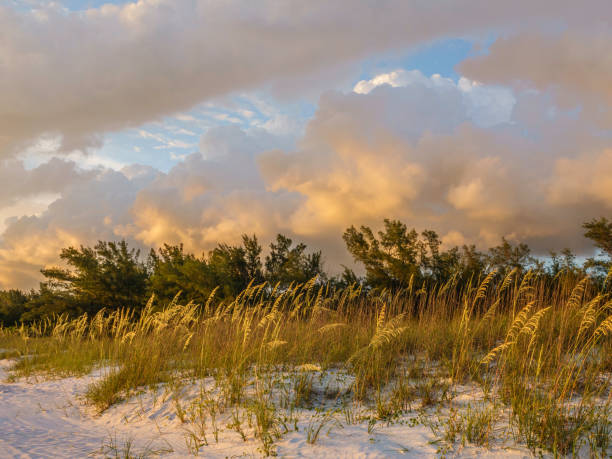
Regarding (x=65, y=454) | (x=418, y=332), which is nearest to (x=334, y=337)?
(x=418, y=332)

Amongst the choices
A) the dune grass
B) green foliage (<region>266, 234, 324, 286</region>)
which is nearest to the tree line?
green foliage (<region>266, 234, 324, 286</region>)

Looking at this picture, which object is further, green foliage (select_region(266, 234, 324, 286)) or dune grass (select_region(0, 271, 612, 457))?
green foliage (select_region(266, 234, 324, 286))

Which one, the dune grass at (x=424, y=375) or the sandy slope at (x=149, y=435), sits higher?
the dune grass at (x=424, y=375)

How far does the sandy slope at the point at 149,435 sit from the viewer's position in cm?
446

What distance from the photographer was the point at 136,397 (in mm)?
6770

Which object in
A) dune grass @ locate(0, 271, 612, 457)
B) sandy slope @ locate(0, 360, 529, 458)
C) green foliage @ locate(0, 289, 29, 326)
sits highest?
dune grass @ locate(0, 271, 612, 457)

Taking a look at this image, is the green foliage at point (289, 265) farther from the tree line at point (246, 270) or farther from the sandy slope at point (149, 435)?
the sandy slope at point (149, 435)

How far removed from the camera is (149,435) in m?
5.54

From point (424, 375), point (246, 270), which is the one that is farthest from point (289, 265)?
point (424, 375)

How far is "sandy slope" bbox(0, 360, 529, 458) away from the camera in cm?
Answer: 446

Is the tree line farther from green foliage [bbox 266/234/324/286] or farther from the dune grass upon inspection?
the dune grass

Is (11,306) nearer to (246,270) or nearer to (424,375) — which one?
(246,270)

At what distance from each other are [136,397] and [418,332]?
4624 millimetres

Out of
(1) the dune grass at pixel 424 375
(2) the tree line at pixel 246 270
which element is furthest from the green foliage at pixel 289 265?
(1) the dune grass at pixel 424 375
